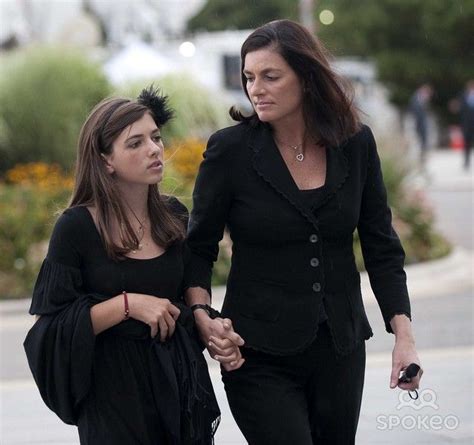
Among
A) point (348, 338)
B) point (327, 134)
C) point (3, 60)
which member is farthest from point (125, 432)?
point (3, 60)

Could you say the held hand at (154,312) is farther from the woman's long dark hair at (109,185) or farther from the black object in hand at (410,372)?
the black object in hand at (410,372)

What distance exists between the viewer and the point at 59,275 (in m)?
3.54

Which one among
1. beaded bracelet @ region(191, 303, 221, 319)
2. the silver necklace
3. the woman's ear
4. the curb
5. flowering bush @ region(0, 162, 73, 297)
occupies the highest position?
the woman's ear

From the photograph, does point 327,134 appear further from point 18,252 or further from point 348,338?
point 18,252

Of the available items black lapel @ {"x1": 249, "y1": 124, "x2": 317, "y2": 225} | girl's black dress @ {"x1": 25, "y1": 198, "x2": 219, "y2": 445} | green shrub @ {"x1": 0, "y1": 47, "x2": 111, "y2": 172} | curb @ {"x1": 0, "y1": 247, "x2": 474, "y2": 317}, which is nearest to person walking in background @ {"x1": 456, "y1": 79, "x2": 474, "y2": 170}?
green shrub @ {"x1": 0, "y1": 47, "x2": 111, "y2": 172}

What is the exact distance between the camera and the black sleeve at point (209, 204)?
3.72 metres

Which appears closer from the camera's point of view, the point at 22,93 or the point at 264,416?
the point at 264,416

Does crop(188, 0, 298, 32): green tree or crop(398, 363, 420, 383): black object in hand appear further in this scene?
crop(188, 0, 298, 32): green tree

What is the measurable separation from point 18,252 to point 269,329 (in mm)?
8454

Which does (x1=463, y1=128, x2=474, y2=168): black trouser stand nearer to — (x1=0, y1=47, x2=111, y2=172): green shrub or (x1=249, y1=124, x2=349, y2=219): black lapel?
(x1=0, y1=47, x2=111, y2=172): green shrub

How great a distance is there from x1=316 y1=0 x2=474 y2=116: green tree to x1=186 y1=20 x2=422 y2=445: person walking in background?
1457 inches

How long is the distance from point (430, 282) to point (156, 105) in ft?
28.9

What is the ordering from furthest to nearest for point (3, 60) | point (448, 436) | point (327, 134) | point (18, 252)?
point (3, 60), point (18, 252), point (448, 436), point (327, 134)

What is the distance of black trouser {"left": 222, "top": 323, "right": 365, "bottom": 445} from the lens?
3604 millimetres
